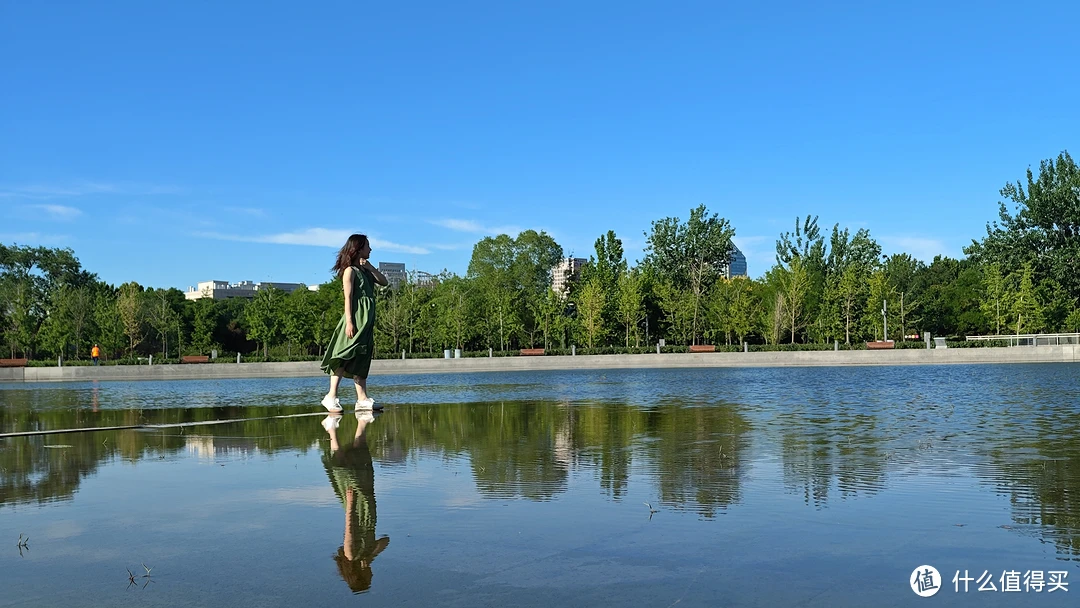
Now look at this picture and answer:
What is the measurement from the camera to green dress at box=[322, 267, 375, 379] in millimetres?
10047

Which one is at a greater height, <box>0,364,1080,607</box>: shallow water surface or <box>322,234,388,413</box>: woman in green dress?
<box>322,234,388,413</box>: woman in green dress

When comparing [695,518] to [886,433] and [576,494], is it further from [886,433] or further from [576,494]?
[886,433]

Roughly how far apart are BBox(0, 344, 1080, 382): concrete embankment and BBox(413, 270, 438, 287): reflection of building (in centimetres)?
2172


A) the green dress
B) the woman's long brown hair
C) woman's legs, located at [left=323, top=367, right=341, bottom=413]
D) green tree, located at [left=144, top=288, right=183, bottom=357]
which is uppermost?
green tree, located at [left=144, top=288, right=183, bottom=357]

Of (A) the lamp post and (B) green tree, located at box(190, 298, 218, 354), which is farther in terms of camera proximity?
(B) green tree, located at box(190, 298, 218, 354)

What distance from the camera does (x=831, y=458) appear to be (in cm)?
637

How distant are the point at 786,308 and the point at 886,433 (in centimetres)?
5469

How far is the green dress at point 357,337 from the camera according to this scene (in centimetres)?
1005

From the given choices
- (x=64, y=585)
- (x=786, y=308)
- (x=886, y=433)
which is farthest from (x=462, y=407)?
(x=786, y=308)

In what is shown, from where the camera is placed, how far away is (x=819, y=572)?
10.9 ft

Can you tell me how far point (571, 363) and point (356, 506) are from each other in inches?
1710

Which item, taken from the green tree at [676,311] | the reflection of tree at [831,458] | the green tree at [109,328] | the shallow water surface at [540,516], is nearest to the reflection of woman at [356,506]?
the shallow water surface at [540,516]

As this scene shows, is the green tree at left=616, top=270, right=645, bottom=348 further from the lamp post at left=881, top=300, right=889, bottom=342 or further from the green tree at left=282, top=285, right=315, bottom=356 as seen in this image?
the green tree at left=282, top=285, right=315, bottom=356

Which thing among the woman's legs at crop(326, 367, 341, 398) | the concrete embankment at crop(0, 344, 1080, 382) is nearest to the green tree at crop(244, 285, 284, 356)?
the concrete embankment at crop(0, 344, 1080, 382)
